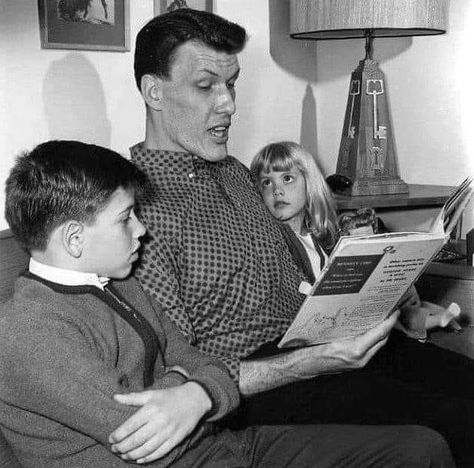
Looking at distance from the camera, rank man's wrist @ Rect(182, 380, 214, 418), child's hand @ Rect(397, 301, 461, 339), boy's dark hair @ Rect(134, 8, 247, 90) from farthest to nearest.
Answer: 1. child's hand @ Rect(397, 301, 461, 339)
2. boy's dark hair @ Rect(134, 8, 247, 90)
3. man's wrist @ Rect(182, 380, 214, 418)

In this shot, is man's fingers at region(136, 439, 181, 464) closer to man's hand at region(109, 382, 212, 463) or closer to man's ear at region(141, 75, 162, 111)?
man's hand at region(109, 382, 212, 463)

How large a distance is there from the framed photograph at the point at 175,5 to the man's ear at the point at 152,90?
0.77 metres

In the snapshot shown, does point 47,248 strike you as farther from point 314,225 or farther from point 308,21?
point 308,21

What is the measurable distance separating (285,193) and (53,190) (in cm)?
101

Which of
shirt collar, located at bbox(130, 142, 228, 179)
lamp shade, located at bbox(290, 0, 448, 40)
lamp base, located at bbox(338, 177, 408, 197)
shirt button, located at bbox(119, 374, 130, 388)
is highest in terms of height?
lamp shade, located at bbox(290, 0, 448, 40)

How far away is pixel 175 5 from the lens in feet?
8.18

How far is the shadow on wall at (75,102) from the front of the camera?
7.06ft

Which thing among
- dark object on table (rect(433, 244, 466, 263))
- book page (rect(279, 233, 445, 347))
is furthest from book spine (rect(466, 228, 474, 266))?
book page (rect(279, 233, 445, 347))

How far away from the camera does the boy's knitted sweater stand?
111 centimetres

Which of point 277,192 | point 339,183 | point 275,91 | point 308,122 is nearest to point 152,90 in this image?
point 277,192

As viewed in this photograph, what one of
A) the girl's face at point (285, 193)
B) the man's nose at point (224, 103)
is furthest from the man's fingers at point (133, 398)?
the girl's face at point (285, 193)

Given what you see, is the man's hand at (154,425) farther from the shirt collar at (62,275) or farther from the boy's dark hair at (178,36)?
the boy's dark hair at (178,36)

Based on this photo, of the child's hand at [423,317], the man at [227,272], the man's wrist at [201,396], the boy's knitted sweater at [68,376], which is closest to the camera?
the boy's knitted sweater at [68,376]

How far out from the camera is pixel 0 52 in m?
2.01
